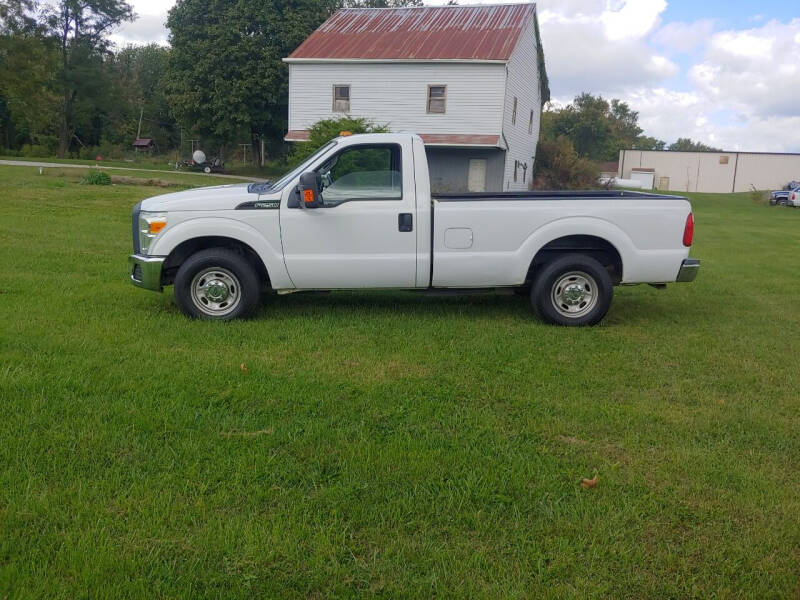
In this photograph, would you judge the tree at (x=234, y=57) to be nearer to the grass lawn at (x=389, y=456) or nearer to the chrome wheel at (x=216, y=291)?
the grass lawn at (x=389, y=456)

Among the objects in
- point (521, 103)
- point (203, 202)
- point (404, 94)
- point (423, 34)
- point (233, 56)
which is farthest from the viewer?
point (233, 56)

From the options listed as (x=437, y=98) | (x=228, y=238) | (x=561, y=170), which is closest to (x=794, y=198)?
(x=561, y=170)

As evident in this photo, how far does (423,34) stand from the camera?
3014 cm

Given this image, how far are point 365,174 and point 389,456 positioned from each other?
390 centimetres

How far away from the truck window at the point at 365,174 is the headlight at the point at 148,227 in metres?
1.71

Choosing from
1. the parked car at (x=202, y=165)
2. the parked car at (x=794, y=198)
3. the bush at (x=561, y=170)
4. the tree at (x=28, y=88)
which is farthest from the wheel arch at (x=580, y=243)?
the tree at (x=28, y=88)

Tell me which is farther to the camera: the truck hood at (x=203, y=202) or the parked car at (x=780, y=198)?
the parked car at (x=780, y=198)

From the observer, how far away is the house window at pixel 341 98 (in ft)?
98.2

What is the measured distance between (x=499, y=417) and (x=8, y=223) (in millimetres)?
12545

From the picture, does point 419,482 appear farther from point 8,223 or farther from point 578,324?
point 8,223

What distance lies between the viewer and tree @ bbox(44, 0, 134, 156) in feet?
185

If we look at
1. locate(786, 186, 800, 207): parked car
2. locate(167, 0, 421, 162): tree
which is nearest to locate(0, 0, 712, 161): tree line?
locate(167, 0, 421, 162): tree

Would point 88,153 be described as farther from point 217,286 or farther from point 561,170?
point 217,286

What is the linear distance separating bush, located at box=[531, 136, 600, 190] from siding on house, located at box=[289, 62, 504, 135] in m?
10.9
